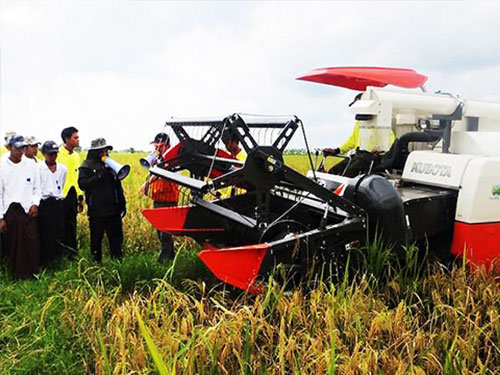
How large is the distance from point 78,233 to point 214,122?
11.0 feet

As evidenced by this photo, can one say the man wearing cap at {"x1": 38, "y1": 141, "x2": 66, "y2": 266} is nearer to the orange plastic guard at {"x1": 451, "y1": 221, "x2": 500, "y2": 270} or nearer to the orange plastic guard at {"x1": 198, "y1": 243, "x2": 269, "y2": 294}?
the orange plastic guard at {"x1": 198, "y1": 243, "x2": 269, "y2": 294}

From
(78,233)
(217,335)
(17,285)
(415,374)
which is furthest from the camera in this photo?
(78,233)

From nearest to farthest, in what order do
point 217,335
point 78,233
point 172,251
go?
1. point 217,335
2. point 172,251
3. point 78,233

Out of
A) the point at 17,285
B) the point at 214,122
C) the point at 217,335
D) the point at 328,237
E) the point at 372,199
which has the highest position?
the point at 214,122

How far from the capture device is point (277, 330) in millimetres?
3252

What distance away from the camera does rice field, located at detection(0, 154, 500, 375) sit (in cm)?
284

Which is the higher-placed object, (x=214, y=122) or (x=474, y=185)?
(x=214, y=122)

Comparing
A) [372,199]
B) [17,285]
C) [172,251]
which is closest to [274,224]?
[372,199]

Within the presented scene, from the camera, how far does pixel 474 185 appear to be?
14.1 feet

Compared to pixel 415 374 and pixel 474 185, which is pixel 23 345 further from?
pixel 474 185

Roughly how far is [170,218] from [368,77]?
2.88 m

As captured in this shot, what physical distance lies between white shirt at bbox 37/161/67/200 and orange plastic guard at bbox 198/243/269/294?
2.65m

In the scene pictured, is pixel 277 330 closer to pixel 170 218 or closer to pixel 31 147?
pixel 170 218

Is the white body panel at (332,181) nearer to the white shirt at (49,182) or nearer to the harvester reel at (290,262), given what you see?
the harvester reel at (290,262)
